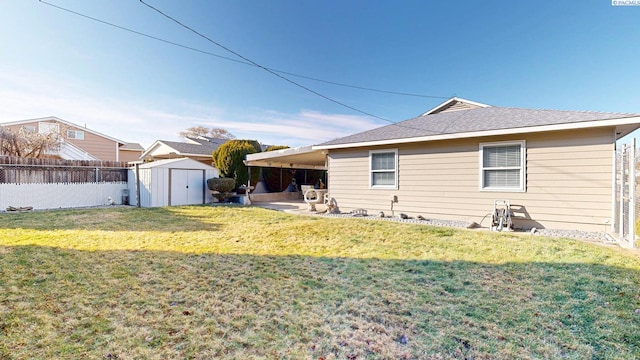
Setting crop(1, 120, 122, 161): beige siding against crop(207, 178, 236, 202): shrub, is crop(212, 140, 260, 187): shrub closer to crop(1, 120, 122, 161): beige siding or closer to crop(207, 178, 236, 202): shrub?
crop(207, 178, 236, 202): shrub

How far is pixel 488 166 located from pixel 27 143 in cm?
2077

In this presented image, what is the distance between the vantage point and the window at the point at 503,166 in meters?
6.77

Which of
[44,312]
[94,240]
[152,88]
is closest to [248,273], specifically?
[44,312]

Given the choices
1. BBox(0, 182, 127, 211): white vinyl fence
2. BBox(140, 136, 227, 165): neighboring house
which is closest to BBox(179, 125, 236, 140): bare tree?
BBox(140, 136, 227, 165): neighboring house

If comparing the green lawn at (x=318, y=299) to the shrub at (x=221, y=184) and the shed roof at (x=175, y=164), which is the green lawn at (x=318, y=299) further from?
the shrub at (x=221, y=184)

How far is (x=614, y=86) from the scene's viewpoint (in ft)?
36.1

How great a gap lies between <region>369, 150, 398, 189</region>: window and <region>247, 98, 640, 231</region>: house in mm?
31

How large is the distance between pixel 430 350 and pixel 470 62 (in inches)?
511

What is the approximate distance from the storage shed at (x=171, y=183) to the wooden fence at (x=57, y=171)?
0.72 m

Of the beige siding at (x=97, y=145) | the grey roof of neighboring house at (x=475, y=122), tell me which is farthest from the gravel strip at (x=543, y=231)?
the beige siding at (x=97, y=145)

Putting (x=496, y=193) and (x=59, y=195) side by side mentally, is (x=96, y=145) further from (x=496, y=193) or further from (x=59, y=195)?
(x=496, y=193)

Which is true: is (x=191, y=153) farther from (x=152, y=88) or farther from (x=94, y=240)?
(x=94, y=240)

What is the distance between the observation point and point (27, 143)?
14.7m

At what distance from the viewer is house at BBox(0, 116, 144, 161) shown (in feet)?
56.4
